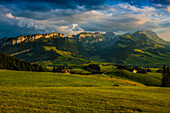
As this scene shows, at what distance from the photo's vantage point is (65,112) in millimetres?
17328

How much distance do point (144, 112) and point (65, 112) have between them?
41.7 feet

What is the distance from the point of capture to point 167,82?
311 ft

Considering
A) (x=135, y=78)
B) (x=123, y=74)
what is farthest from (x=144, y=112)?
(x=123, y=74)

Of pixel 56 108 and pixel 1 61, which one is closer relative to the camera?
pixel 56 108

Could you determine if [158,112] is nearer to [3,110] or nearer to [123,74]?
[3,110]

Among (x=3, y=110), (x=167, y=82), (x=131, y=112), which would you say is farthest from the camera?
(x=167, y=82)

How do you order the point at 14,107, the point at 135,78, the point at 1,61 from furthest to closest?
the point at 135,78 → the point at 1,61 → the point at 14,107

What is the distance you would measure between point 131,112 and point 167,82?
315ft

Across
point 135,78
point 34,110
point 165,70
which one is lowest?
point 135,78

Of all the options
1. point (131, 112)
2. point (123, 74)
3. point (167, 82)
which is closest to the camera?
point (131, 112)

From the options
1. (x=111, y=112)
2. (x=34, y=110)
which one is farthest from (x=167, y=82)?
(x=34, y=110)

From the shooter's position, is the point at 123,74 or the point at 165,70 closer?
the point at 165,70

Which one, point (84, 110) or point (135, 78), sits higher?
point (84, 110)

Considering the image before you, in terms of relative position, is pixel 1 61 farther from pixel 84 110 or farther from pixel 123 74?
pixel 123 74
